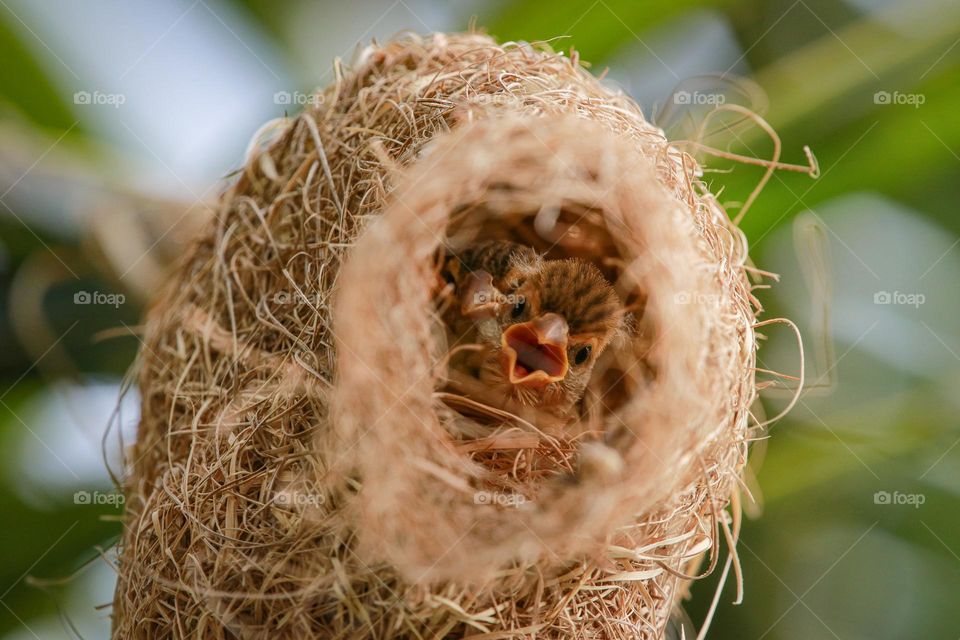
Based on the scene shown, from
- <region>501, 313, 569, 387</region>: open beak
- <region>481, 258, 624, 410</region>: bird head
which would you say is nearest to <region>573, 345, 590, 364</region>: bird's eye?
<region>481, 258, 624, 410</region>: bird head

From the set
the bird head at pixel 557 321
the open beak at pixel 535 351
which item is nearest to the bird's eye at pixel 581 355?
the bird head at pixel 557 321

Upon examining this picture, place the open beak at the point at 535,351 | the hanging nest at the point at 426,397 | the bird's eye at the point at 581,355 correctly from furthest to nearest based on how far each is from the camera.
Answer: the bird's eye at the point at 581,355
the open beak at the point at 535,351
the hanging nest at the point at 426,397

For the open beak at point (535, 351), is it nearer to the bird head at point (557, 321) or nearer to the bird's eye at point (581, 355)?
the bird head at point (557, 321)

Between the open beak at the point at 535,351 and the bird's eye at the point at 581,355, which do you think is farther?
the bird's eye at the point at 581,355

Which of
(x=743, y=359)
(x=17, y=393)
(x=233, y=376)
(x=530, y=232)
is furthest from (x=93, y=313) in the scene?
(x=743, y=359)

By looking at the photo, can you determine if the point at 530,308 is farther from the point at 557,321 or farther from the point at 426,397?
the point at 426,397

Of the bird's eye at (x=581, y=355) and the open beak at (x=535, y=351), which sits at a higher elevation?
the open beak at (x=535, y=351)
